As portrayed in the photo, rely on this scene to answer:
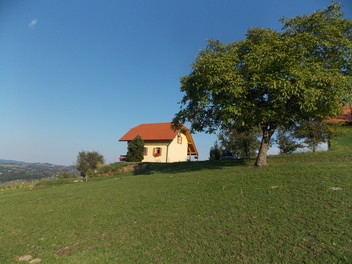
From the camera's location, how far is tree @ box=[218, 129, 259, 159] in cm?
2961

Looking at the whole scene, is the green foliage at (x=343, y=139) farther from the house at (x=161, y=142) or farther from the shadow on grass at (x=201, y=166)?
the house at (x=161, y=142)

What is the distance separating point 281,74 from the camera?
10.5 meters

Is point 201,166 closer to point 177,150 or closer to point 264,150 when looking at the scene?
point 264,150

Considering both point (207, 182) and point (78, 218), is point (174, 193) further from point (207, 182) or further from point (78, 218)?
point (78, 218)

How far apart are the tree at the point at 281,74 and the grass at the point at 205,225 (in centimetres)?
345

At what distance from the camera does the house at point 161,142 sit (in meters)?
31.1

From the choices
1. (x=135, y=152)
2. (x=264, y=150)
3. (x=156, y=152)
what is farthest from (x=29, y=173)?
(x=264, y=150)

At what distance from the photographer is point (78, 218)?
7.68 metres

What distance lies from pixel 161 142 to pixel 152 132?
10.3 feet

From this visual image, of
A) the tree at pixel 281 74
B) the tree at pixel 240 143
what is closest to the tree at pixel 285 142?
the tree at pixel 240 143

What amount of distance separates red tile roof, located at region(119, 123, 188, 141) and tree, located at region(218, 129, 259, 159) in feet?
19.6

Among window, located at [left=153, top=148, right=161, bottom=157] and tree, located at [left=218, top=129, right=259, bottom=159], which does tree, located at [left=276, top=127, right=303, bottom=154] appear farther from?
window, located at [left=153, top=148, right=161, bottom=157]

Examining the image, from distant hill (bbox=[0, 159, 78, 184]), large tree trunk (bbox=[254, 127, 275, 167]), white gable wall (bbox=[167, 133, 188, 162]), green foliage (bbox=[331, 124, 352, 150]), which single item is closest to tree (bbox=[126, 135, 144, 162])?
white gable wall (bbox=[167, 133, 188, 162])

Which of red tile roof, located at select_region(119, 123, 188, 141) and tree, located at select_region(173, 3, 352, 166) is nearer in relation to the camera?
tree, located at select_region(173, 3, 352, 166)
